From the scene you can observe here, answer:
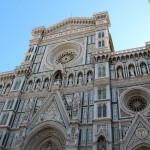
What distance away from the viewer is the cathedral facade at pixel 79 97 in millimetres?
15438

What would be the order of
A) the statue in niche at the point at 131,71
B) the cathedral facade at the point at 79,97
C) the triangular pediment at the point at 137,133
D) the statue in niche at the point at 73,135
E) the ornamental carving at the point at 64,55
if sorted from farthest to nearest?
the ornamental carving at the point at 64,55 < the statue in niche at the point at 131,71 < the cathedral facade at the point at 79,97 < the statue in niche at the point at 73,135 < the triangular pediment at the point at 137,133

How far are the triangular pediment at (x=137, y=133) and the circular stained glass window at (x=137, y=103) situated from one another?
52.8 inches

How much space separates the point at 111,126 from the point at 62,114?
173 inches

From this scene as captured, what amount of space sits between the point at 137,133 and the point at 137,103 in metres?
3.08

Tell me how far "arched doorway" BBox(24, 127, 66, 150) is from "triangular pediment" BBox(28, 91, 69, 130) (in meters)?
0.81

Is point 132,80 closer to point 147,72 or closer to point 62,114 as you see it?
point 147,72

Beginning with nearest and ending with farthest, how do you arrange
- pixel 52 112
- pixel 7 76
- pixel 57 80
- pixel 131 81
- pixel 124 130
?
pixel 124 130 < pixel 131 81 < pixel 52 112 < pixel 57 80 < pixel 7 76

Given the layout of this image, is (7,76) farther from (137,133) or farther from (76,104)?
(137,133)

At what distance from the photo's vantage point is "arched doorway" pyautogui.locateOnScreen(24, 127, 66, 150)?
17.2 m

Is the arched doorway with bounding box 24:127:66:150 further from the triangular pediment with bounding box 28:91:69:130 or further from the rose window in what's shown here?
the rose window

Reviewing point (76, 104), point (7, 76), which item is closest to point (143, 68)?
point (76, 104)

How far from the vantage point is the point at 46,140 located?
58.3 ft

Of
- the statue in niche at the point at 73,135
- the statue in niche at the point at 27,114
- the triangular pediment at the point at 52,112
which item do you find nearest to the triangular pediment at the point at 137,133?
the statue in niche at the point at 73,135

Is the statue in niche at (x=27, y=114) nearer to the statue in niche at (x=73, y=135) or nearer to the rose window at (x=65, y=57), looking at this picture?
the statue in niche at (x=73, y=135)
